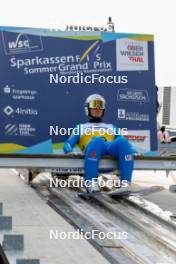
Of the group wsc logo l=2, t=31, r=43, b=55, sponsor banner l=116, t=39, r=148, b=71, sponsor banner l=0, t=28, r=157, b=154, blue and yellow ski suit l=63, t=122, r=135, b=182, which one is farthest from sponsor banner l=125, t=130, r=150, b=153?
wsc logo l=2, t=31, r=43, b=55

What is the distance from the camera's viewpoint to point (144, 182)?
10.3 metres

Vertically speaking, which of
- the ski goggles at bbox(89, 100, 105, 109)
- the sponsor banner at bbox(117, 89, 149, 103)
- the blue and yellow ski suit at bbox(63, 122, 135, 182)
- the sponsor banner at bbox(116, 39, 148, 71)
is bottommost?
the blue and yellow ski suit at bbox(63, 122, 135, 182)

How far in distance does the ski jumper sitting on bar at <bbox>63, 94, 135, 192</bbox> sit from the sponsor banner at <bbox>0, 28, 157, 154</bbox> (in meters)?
0.90

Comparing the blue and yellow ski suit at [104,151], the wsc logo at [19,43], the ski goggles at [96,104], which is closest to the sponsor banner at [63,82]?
the wsc logo at [19,43]

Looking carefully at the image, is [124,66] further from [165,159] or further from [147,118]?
[165,159]

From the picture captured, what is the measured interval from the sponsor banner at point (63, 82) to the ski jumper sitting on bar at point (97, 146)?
2.96 ft

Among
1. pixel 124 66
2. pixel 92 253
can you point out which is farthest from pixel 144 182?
pixel 92 253

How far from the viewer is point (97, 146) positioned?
7793 millimetres

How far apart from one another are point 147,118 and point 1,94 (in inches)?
81.0

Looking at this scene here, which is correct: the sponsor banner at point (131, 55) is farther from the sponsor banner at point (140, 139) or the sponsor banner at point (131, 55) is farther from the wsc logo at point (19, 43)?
the wsc logo at point (19, 43)

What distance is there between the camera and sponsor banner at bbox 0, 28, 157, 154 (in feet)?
29.5

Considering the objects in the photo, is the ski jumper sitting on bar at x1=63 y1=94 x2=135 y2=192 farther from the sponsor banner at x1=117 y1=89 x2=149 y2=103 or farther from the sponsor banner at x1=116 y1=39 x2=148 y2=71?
the sponsor banner at x1=116 y1=39 x2=148 y2=71

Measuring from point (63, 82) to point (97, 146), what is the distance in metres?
1.64

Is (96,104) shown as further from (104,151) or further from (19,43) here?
(19,43)
